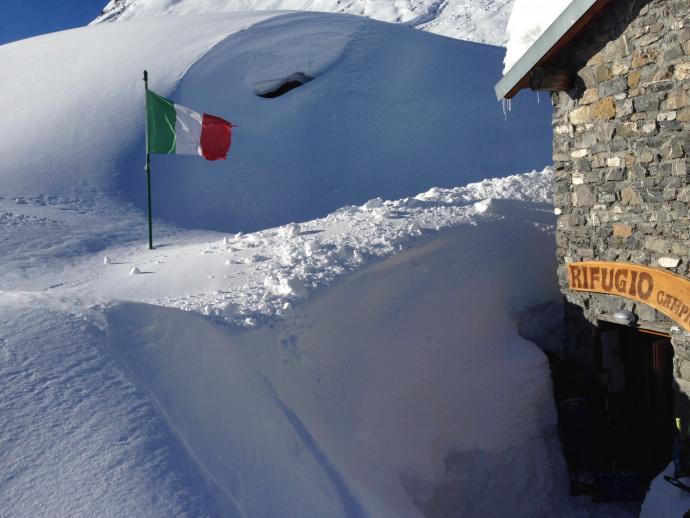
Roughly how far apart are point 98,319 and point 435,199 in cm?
453

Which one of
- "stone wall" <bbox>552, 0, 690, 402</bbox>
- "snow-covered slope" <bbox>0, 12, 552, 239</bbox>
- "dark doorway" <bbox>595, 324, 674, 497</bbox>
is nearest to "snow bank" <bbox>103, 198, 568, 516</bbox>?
"dark doorway" <bbox>595, 324, 674, 497</bbox>

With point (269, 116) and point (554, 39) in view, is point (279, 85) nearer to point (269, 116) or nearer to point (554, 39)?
point (269, 116)

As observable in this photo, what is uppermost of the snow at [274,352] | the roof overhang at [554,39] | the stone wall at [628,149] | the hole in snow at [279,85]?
the hole in snow at [279,85]

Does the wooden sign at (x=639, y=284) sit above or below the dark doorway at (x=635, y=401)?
above

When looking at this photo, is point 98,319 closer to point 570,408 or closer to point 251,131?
point 570,408

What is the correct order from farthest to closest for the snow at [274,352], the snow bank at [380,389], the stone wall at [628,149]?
the stone wall at [628,149] < the snow bank at [380,389] < the snow at [274,352]

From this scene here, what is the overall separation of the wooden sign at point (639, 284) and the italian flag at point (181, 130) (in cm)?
586

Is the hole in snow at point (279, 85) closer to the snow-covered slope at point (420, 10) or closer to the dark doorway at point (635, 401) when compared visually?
the snow-covered slope at point (420, 10)

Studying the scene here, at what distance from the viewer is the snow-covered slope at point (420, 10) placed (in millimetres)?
27862

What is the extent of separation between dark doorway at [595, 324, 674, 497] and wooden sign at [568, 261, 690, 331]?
582 mm

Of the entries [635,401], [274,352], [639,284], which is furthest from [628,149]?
[274,352]

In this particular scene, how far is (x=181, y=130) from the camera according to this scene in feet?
29.6

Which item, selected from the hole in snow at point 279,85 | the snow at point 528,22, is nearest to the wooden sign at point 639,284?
the snow at point 528,22

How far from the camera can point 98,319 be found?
4.60 m
